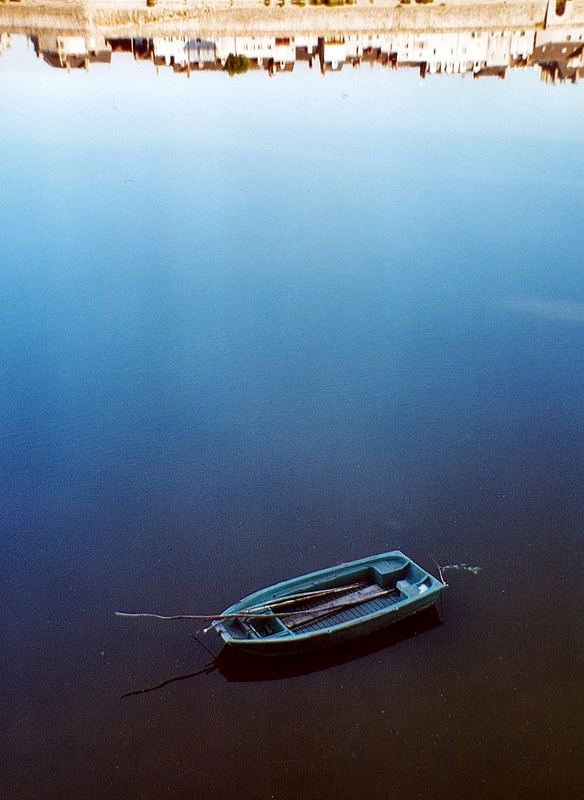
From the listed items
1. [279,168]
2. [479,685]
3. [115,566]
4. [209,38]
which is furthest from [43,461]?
[209,38]

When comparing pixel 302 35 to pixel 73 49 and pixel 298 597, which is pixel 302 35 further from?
pixel 298 597

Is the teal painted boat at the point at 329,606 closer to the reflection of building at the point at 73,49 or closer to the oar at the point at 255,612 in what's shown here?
the oar at the point at 255,612

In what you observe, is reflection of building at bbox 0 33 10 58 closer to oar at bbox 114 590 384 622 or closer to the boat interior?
oar at bbox 114 590 384 622

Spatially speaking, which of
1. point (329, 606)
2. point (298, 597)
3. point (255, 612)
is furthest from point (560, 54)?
point (255, 612)

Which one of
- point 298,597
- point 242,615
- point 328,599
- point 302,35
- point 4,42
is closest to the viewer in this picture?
point 242,615

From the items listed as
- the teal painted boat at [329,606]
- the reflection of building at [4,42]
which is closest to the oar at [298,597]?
the teal painted boat at [329,606]

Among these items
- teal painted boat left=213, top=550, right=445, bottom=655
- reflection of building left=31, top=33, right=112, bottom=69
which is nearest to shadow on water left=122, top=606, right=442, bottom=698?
teal painted boat left=213, top=550, right=445, bottom=655
